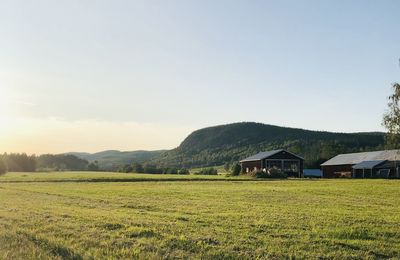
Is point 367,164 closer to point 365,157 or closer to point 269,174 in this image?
point 365,157

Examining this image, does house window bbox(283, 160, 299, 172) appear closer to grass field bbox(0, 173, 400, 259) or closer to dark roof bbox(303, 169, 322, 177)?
dark roof bbox(303, 169, 322, 177)

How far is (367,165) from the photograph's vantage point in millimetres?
96062

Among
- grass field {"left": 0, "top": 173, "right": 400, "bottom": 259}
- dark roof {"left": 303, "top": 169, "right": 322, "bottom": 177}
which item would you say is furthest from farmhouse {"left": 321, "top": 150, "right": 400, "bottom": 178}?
grass field {"left": 0, "top": 173, "right": 400, "bottom": 259}

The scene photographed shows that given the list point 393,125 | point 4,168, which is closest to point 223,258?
point 393,125

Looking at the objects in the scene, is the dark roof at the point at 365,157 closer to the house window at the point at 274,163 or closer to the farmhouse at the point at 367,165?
the farmhouse at the point at 367,165

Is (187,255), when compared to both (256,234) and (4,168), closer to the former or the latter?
(256,234)

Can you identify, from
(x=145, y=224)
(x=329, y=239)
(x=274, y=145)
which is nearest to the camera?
(x=329, y=239)

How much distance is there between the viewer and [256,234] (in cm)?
1398

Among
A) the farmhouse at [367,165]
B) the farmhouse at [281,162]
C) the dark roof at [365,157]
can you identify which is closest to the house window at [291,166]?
the farmhouse at [281,162]

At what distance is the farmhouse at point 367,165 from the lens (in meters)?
92.4

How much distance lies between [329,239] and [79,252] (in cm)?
708

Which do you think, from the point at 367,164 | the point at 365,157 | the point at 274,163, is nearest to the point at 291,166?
the point at 274,163

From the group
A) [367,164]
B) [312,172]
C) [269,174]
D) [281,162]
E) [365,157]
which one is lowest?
[269,174]

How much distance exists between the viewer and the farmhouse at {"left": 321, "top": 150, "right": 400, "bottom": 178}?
3638 inches
